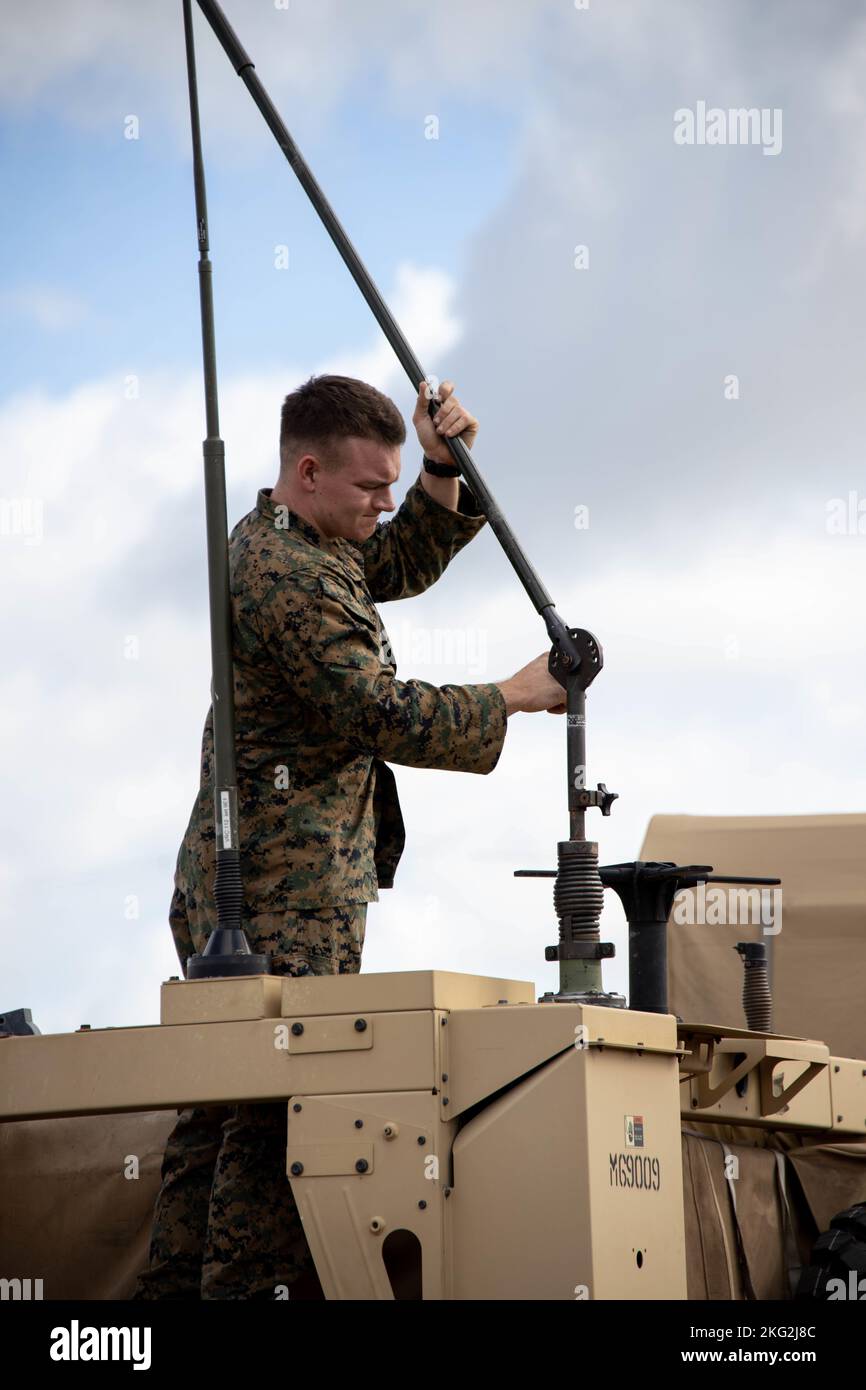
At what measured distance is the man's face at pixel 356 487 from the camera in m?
4.02

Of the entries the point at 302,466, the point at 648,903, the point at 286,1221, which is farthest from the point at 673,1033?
the point at 302,466

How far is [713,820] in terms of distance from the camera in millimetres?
7375

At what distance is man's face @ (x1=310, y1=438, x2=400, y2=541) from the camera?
4016 millimetres

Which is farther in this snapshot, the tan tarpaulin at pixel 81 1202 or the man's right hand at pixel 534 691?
the tan tarpaulin at pixel 81 1202

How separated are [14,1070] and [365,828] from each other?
93cm

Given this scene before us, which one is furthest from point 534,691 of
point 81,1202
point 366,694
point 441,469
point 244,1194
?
point 81,1202

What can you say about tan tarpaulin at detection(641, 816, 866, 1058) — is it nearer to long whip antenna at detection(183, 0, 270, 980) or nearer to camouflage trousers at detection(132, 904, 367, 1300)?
camouflage trousers at detection(132, 904, 367, 1300)

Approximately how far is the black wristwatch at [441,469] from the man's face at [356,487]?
13.1 inches

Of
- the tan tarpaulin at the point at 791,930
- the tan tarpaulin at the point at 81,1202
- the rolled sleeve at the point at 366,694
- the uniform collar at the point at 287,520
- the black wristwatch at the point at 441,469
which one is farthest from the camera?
the tan tarpaulin at the point at 791,930

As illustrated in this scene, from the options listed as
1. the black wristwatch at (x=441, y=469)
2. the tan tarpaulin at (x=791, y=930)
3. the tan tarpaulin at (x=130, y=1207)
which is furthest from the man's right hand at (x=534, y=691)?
the tan tarpaulin at (x=791, y=930)

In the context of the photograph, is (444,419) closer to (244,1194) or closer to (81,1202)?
(244,1194)

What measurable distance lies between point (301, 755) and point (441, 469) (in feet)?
3.10

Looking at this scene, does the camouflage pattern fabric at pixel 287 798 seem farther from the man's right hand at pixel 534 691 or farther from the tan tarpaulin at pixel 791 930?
the tan tarpaulin at pixel 791 930
